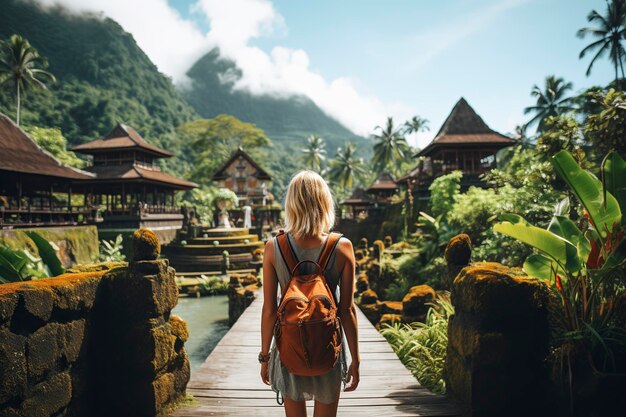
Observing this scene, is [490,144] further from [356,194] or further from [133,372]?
[133,372]

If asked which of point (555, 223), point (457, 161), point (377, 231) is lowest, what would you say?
point (377, 231)

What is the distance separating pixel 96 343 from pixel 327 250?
190 cm

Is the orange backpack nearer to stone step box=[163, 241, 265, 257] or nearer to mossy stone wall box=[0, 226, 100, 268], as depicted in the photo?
mossy stone wall box=[0, 226, 100, 268]

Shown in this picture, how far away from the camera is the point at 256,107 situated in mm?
149000

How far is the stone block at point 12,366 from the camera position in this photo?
6.00ft

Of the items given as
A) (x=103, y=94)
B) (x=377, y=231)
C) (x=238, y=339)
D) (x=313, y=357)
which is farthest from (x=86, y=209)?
(x=103, y=94)

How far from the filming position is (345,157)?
53.0 m

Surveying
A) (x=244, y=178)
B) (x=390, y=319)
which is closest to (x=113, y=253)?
(x=390, y=319)

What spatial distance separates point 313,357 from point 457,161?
25113 millimetres

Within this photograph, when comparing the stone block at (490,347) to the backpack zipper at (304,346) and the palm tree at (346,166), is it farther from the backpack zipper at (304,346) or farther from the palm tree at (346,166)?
the palm tree at (346,166)

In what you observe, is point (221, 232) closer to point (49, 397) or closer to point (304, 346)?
point (49, 397)

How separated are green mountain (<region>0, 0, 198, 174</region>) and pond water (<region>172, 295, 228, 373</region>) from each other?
42.9 metres

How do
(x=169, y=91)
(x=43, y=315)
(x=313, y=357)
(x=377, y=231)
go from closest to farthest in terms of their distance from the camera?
(x=313, y=357) → (x=43, y=315) → (x=377, y=231) → (x=169, y=91)

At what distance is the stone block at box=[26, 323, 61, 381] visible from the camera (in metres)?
2.01
